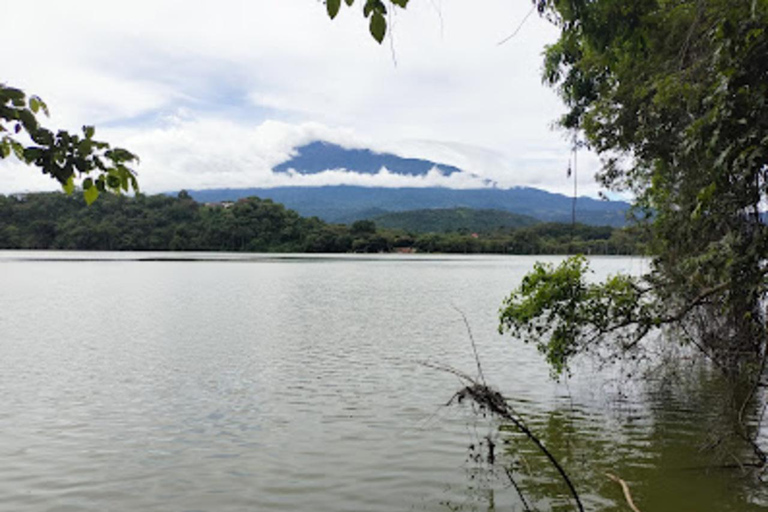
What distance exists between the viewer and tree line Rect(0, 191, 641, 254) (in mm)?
127062

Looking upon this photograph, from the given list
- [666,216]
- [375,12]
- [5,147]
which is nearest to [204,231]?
[666,216]

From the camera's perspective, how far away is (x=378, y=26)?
274cm

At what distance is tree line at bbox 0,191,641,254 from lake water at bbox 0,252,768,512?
101 meters

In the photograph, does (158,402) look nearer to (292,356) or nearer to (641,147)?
(292,356)

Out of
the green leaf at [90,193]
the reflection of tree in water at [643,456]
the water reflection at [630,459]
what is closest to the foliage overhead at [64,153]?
the green leaf at [90,193]

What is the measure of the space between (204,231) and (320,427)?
132438mm

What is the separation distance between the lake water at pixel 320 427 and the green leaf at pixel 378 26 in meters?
5.08

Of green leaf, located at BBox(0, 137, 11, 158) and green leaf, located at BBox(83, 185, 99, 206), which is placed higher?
green leaf, located at BBox(0, 137, 11, 158)

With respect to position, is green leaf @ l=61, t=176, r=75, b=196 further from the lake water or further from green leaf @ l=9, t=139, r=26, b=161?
the lake water

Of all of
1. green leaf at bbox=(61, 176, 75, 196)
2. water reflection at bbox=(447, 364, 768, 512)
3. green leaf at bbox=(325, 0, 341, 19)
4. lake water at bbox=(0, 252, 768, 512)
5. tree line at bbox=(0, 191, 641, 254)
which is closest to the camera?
green leaf at bbox=(325, 0, 341, 19)

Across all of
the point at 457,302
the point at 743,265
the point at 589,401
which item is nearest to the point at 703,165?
the point at 743,265

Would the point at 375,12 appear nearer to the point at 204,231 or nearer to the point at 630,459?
the point at 630,459

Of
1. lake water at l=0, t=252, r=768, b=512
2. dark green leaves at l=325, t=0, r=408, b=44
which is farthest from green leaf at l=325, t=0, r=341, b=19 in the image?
lake water at l=0, t=252, r=768, b=512

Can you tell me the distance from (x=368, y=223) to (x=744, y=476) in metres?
147
